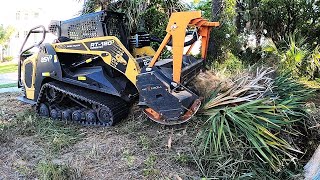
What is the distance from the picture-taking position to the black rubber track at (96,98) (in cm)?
542

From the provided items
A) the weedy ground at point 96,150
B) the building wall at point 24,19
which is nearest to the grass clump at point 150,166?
the weedy ground at point 96,150

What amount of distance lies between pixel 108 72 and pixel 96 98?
466mm

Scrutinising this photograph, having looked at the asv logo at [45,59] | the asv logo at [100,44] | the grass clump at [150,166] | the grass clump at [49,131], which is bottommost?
the grass clump at [49,131]

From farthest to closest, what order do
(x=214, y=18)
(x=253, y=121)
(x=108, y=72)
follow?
(x=214, y=18) → (x=108, y=72) → (x=253, y=121)

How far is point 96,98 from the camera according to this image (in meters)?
5.53

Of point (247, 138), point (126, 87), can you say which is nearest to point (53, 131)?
point (126, 87)

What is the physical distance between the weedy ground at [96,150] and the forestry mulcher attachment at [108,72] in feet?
→ 0.75

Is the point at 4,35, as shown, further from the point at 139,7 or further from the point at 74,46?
the point at 74,46

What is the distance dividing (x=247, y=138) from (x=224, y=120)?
1.13ft

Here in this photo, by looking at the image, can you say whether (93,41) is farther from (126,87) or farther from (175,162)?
(175,162)

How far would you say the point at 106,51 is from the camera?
5414mm

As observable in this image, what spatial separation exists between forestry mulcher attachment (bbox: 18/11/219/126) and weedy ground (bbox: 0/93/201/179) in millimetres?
228

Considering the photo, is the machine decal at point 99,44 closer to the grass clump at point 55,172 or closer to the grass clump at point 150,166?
the grass clump at point 150,166

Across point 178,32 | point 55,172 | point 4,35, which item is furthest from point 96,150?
point 4,35
